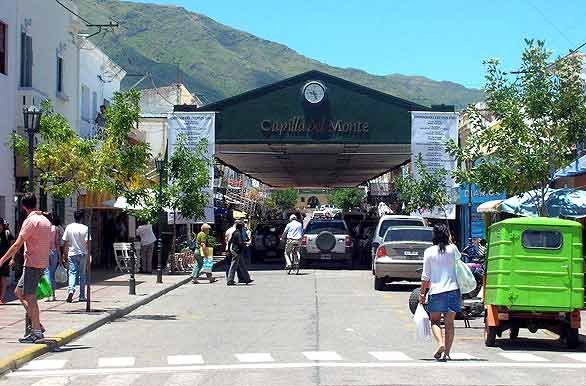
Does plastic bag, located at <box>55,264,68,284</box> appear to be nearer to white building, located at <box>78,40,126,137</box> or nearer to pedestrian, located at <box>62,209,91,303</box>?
pedestrian, located at <box>62,209,91,303</box>

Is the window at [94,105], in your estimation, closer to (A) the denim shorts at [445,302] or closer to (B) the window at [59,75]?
(B) the window at [59,75]

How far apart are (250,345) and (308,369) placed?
288cm

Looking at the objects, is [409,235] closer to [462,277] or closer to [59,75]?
[462,277]

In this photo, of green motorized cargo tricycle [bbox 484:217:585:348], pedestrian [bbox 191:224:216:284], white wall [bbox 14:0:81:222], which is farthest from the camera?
pedestrian [bbox 191:224:216:284]

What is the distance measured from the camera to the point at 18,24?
90.6 ft

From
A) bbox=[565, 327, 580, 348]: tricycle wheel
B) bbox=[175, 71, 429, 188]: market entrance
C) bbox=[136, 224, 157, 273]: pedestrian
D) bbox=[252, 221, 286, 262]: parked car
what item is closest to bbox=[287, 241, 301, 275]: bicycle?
bbox=[136, 224, 157, 273]: pedestrian

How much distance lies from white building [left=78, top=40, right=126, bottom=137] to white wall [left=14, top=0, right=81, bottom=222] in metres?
1.77

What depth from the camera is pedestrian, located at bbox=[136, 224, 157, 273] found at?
3378 cm

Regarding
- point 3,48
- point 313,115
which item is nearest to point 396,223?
point 313,115

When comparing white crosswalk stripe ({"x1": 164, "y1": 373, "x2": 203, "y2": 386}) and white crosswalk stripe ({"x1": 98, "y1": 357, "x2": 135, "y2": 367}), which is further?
white crosswalk stripe ({"x1": 98, "y1": 357, "x2": 135, "y2": 367})

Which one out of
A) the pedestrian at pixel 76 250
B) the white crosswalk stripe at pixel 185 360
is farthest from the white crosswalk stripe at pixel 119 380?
the pedestrian at pixel 76 250

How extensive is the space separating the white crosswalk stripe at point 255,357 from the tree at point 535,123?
29.6ft

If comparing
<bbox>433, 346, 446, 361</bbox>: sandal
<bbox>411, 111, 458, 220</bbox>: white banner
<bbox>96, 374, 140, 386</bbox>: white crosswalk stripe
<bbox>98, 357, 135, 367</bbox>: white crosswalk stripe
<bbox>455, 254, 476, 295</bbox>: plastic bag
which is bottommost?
<bbox>98, 357, 135, 367</bbox>: white crosswalk stripe

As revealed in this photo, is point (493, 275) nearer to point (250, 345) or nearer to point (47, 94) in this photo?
point (250, 345)
